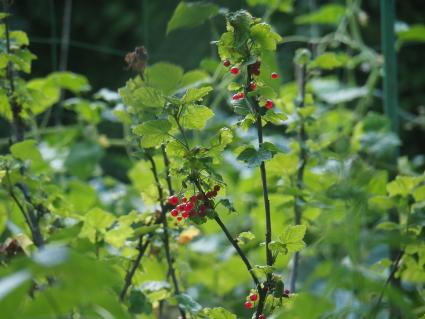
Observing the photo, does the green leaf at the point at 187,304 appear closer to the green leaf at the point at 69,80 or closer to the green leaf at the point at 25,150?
the green leaf at the point at 25,150

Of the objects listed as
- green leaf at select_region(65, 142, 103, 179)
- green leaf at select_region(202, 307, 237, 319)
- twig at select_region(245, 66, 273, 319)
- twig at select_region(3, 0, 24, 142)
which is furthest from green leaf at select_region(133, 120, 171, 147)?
green leaf at select_region(65, 142, 103, 179)

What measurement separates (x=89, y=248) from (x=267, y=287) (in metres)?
0.37

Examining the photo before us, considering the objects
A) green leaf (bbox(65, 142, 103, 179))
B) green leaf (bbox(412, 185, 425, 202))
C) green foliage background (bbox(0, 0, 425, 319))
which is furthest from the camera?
green leaf (bbox(65, 142, 103, 179))

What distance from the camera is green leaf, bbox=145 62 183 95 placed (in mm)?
1078

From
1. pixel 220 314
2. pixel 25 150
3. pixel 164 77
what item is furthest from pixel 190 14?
pixel 220 314

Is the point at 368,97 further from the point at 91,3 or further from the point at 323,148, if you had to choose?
the point at 91,3

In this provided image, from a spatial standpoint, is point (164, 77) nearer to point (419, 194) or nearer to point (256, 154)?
point (256, 154)

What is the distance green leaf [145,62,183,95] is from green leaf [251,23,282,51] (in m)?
0.27

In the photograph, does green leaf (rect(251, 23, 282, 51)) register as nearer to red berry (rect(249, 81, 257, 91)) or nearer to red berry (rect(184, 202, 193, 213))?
red berry (rect(249, 81, 257, 91))

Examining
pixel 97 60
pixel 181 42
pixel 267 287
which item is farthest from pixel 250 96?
pixel 97 60

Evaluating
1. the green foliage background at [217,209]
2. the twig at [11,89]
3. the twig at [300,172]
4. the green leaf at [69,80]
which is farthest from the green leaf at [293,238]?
the green leaf at [69,80]

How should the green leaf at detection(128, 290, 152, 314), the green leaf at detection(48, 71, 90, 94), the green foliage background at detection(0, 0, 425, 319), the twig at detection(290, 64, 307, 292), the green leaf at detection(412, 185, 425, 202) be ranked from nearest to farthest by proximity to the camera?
the green foliage background at detection(0, 0, 425, 319) < the green leaf at detection(128, 290, 152, 314) < the green leaf at detection(412, 185, 425, 202) < the twig at detection(290, 64, 307, 292) < the green leaf at detection(48, 71, 90, 94)

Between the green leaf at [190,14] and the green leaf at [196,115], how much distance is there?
441mm

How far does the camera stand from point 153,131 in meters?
0.85
